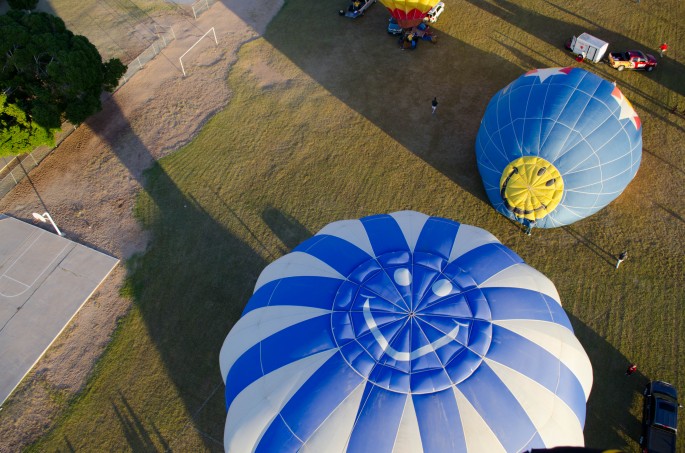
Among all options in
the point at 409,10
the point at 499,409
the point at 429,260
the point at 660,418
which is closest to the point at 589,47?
the point at 409,10

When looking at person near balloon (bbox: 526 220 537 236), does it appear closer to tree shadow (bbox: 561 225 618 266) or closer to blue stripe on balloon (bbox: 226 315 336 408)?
tree shadow (bbox: 561 225 618 266)

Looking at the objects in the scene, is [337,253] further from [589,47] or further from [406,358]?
[589,47]

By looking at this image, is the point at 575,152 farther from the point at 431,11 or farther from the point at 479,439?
the point at 431,11

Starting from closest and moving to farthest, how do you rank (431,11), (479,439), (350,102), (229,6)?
(479,439) < (350,102) < (431,11) < (229,6)

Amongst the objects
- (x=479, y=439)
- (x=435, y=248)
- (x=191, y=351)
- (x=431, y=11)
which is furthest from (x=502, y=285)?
(x=431, y=11)

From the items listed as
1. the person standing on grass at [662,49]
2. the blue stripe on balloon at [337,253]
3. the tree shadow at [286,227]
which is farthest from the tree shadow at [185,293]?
the person standing on grass at [662,49]

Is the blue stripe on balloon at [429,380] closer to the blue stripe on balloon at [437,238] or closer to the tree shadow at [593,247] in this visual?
the blue stripe on balloon at [437,238]
